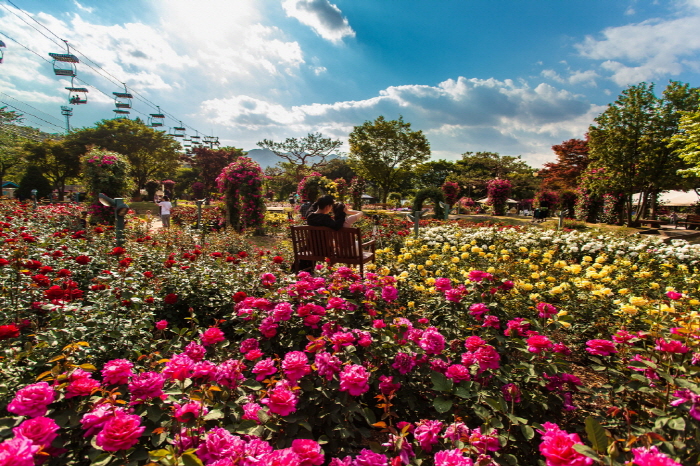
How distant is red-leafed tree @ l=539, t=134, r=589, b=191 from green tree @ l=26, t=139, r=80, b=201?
132 feet

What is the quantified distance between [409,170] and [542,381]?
2824cm

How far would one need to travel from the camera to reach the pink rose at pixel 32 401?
37.1 inches

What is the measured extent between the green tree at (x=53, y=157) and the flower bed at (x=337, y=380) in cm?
3427

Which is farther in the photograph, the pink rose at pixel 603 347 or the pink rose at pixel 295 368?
the pink rose at pixel 603 347

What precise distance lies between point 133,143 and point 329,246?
34114 millimetres

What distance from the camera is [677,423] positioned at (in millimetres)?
1084

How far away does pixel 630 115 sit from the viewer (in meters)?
14.2

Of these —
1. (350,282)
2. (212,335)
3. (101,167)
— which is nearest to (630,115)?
(350,282)

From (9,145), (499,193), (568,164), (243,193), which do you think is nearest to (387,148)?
(499,193)

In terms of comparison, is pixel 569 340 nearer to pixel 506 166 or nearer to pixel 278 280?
pixel 278 280

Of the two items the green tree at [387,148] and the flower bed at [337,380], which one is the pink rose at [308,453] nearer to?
the flower bed at [337,380]

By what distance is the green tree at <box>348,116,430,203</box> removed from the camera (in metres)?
28.1

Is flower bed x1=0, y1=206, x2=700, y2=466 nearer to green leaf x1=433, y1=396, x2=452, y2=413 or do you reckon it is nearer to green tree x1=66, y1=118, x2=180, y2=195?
green leaf x1=433, y1=396, x2=452, y2=413

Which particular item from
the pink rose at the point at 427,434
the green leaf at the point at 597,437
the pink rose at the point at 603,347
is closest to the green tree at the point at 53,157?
the pink rose at the point at 427,434
